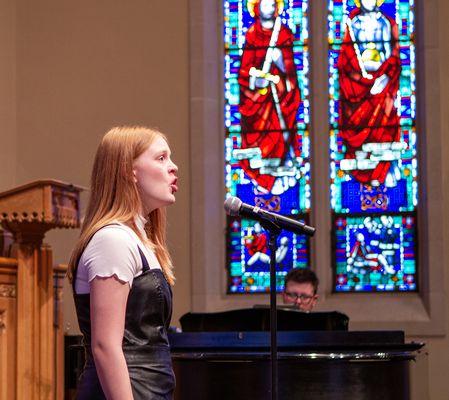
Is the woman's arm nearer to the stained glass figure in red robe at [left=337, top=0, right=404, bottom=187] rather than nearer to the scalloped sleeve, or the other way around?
the scalloped sleeve

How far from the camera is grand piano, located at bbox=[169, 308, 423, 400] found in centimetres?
437

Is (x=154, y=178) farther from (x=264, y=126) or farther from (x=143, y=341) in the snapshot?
(x=264, y=126)

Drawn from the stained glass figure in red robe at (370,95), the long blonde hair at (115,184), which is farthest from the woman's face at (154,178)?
Result: the stained glass figure in red robe at (370,95)

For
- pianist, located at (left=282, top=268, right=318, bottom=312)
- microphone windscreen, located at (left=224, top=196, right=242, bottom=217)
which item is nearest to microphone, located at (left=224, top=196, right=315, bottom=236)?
microphone windscreen, located at (left=224, top=196, right=242, bottom=217)

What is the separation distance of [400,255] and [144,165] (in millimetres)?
5881

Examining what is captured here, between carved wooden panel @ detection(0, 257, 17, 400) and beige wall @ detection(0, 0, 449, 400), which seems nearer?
carved wooden panel @ detection(0, 257, 17, 400)

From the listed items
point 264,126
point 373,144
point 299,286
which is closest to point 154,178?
point 299,286

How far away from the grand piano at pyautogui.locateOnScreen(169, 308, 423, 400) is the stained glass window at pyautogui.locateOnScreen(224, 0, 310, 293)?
3.62m

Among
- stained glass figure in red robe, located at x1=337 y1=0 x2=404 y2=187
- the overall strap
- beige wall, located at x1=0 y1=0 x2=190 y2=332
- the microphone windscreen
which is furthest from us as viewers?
beige wall, located at x1=0 y1=0 x2=190 y2=332

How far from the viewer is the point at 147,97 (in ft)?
27.4

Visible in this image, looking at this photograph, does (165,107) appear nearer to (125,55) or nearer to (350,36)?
(125,55)

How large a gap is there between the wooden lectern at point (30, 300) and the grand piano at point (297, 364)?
5.07ft

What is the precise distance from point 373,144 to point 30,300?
3.39 meters

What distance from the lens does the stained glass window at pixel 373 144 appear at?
8102 millimetres
